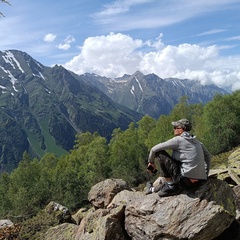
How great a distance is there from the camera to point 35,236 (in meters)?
19.0

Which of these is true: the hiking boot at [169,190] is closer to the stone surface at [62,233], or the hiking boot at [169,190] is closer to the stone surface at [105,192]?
the stone surface at [62,233]

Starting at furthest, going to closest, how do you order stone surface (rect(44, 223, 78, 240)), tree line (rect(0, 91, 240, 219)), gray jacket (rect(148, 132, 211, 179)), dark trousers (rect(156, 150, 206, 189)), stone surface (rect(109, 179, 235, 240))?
tree line (rect(0, 91, 240, 219)) → stone surface (rect(44, 223, 78, 240)) → dark trousers (rect(156, 150, 206, 189)) → gray jacket (rect(148, 132, 211, 179)) → stone surface (rect(109, 179, 235, 240))

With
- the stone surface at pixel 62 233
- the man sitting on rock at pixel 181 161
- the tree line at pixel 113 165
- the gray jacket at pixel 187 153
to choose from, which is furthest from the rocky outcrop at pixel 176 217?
the tree line at pixel 113 165

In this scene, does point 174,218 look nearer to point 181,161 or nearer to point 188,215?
point 188,215

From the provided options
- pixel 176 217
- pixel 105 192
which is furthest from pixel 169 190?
pixel 105 192

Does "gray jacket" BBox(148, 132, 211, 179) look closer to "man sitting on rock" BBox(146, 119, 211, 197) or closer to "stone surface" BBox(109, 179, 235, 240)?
"man sitting on rock" BBox(146, 119, 211, 197)

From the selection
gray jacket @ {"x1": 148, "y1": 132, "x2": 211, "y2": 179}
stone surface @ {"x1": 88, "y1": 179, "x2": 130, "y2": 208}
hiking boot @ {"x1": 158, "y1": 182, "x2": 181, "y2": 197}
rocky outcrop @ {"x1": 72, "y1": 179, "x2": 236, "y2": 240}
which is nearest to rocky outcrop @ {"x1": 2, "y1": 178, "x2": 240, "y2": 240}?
rocky outcrop @ {"x1": 72, "y1": 179, "x2": 236, "y2": 240}

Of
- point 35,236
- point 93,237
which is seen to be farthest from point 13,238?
point 93,237

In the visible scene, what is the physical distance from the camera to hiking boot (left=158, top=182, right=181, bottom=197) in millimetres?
13482

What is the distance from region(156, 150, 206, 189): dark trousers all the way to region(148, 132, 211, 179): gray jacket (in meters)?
0.19

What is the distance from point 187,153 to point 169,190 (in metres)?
1.87

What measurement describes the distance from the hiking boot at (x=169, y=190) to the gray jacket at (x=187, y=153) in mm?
781

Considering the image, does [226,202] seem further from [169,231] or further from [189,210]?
[169,231]

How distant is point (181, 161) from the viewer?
521 inches
